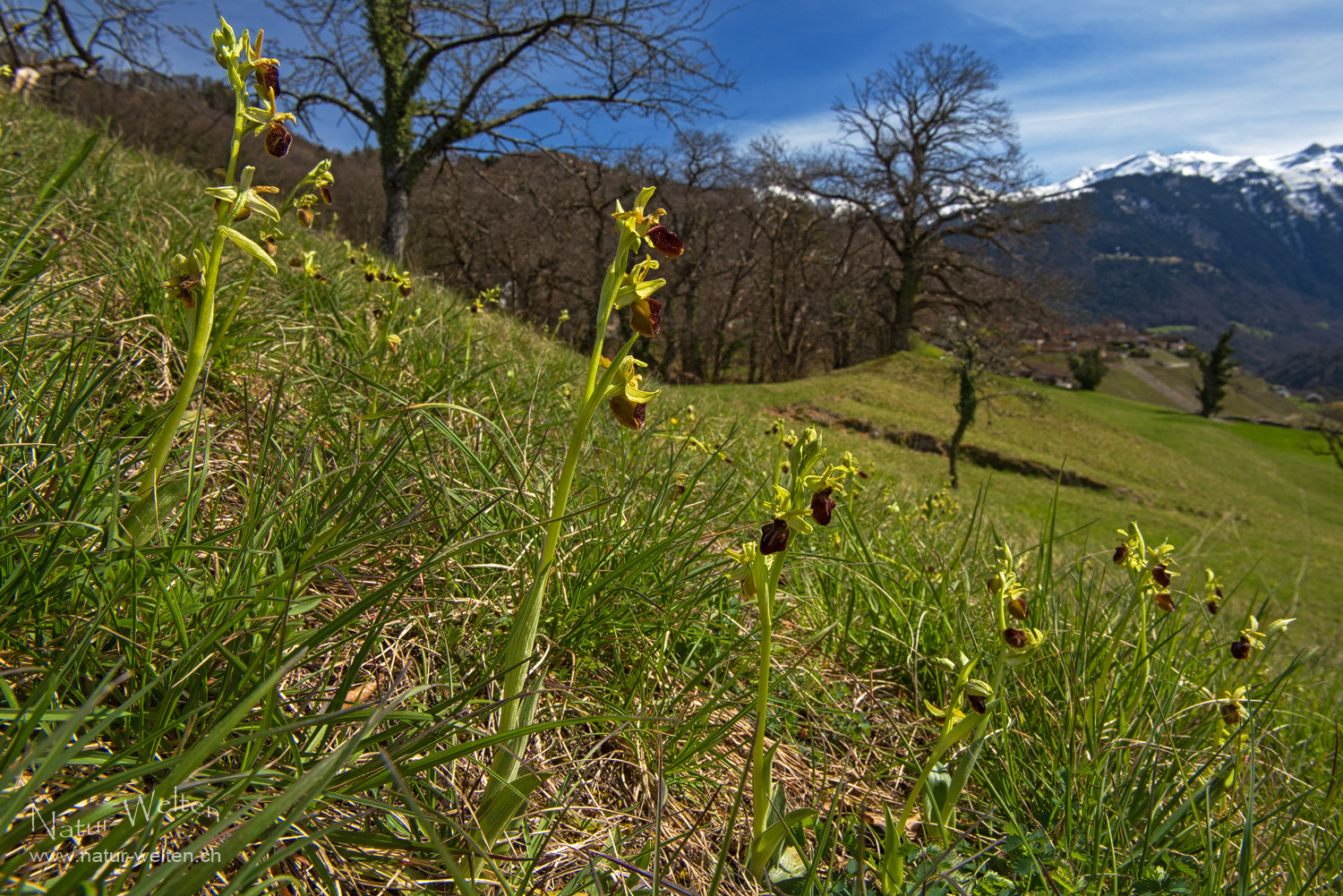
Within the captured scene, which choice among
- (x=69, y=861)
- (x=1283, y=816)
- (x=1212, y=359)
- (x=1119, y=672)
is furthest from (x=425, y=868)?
(x=1212, y=359)

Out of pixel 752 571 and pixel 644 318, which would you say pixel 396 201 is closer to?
pixel 644 318

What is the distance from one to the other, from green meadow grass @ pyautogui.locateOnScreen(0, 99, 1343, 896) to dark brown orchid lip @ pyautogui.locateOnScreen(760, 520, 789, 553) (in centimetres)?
34

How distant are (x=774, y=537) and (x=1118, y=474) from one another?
927 inches

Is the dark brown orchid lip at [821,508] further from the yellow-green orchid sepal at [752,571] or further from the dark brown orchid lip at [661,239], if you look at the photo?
the dark brown orchid lip at [661,239]

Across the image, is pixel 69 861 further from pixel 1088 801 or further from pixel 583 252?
pixel 583 252

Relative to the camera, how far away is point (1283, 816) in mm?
1787

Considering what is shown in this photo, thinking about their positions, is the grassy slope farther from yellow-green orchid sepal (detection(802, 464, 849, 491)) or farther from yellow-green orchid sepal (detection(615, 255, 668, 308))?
yellow-green orchid sepal (detection(615, 255, 668, 308))

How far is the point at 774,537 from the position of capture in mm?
1184

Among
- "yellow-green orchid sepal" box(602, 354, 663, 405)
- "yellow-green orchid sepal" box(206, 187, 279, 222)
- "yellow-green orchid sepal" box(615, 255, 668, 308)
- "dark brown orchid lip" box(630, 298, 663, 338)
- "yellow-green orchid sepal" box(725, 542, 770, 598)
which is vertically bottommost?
"yellow-green orchid sepal" box(725, 542, 770, 598)

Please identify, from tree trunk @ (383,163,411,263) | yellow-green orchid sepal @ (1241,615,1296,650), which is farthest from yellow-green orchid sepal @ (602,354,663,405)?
tree trunk @ (383,163,411,263)

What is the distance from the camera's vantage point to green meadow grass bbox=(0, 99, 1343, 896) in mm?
983

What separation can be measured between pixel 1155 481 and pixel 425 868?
80.5 feet

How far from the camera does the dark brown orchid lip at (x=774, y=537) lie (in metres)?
1.17

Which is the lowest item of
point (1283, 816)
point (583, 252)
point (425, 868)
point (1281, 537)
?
point (1281, 537)
